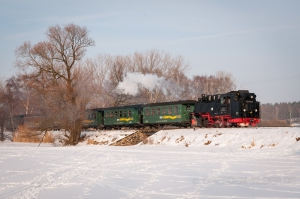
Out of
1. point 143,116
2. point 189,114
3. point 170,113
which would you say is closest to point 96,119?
point 143,116

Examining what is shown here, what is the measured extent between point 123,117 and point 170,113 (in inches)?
290

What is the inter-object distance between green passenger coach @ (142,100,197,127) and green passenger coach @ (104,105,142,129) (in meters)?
1.90

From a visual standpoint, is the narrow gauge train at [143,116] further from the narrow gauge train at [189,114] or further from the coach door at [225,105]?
the coach door at [225,105]

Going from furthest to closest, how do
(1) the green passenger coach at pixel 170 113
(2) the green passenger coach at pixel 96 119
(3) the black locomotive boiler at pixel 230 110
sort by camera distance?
(2) the green passenger coach at pixel 96 119, (1) the green passenger coach at pixel 170 113, (3) the black locomotive boiler at pixel 230 110

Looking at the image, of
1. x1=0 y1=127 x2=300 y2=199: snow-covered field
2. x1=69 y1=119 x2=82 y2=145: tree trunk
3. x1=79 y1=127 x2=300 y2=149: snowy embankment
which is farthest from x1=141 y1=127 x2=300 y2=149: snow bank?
x1=69 y1=119 x2=82 y2=145: tree trunk

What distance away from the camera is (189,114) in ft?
119

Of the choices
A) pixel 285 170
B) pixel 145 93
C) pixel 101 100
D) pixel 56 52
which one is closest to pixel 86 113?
pixel 56 52

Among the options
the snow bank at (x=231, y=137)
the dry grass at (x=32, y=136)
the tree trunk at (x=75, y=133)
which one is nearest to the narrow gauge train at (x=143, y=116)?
the tree trunk at (x=75, y=133)

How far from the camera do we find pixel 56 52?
138ft

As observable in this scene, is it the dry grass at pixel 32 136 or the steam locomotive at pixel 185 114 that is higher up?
the steam locomotive at pixel 185 114

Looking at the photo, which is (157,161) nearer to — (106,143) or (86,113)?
(106,143)

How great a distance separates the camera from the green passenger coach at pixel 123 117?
4078 centimetres

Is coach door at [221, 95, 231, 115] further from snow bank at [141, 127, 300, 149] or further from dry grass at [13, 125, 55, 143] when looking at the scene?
dry grass at [13, 125, 55, 143]

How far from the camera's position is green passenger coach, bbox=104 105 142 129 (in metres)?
40.8
